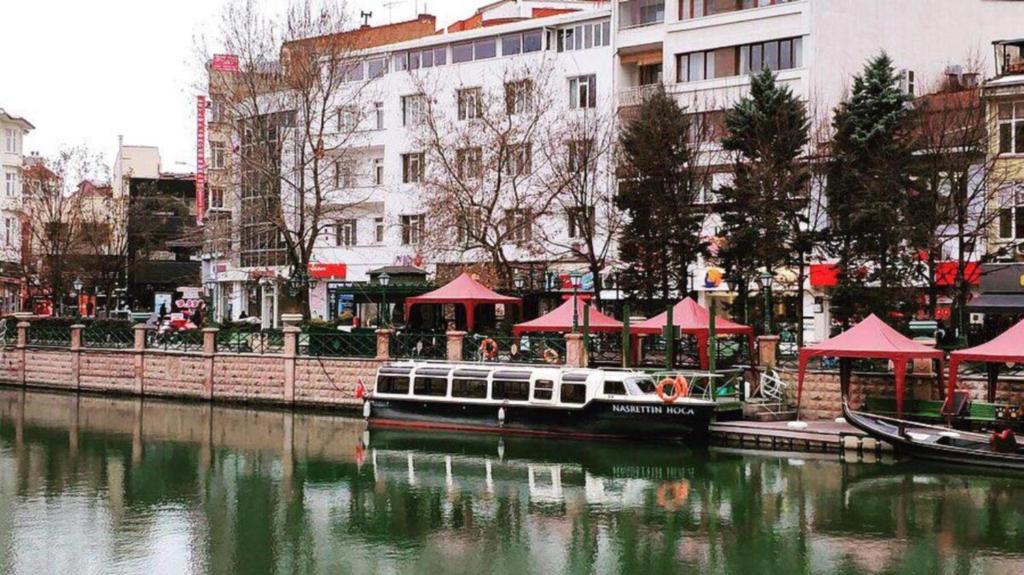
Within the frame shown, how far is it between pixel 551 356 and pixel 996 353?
13391 mm

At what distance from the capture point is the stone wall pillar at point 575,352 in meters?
36.6

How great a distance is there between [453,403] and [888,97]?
53.2ft

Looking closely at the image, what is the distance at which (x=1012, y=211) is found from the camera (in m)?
39.3

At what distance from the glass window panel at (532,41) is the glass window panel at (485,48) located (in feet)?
4.56

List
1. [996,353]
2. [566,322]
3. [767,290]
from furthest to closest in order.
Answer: [566,322] < [767,290] < [996,353]

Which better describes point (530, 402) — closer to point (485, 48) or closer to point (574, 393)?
point (574, 393)

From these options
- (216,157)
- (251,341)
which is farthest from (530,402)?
(216,157)

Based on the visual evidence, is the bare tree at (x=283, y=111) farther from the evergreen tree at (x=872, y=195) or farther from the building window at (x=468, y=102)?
the evergreen tree at (x=872, y=195)

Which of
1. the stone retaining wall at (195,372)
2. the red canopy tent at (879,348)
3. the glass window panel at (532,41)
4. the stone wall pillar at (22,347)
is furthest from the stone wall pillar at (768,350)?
the stone wall pillar at (22,347)

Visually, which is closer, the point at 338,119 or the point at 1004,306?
the point at 1004,306

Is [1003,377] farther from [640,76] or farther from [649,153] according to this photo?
[640,76]

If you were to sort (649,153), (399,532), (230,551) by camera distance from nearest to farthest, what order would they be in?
(230,551)
(399,532)
(649,153)

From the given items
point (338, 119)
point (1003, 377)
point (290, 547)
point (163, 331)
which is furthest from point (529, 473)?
point (338, 119)

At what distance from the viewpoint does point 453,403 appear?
35344mm
